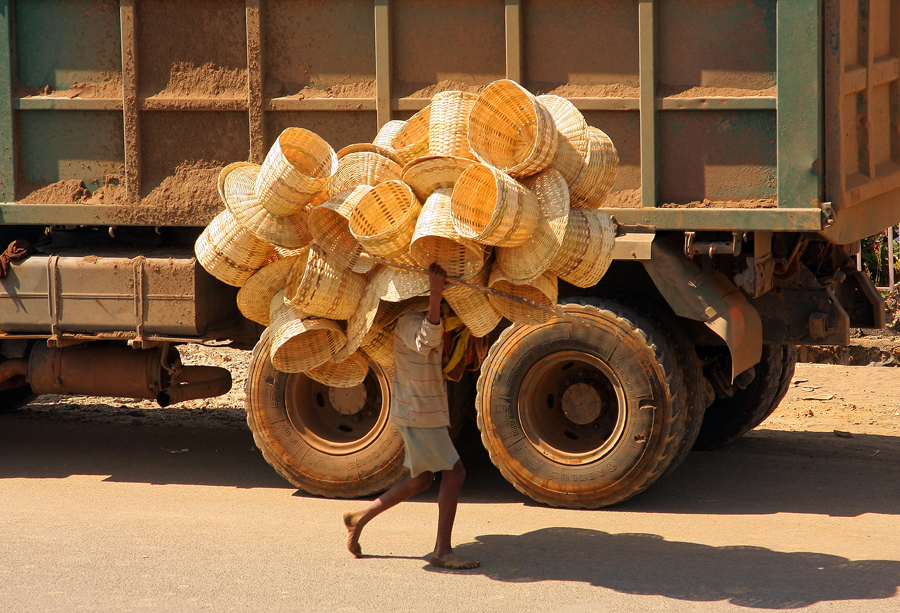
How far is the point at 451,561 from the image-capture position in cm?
489

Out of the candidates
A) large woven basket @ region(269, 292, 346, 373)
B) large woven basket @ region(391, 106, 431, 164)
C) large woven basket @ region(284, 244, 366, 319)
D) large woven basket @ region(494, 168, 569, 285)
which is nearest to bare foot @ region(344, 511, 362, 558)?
large woven basket @ region(269, 292, 346, 373)

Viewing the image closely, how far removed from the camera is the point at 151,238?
6.85 meters

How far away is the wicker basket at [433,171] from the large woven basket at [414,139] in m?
0.28

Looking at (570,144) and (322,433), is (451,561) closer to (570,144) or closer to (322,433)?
(322,433)

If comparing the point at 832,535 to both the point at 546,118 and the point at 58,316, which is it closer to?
the point at 546,118

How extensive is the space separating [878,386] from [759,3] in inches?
194

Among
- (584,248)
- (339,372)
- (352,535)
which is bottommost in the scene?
(352,535)

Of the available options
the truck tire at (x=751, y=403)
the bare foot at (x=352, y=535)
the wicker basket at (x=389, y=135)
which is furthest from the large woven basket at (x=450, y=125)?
the truck tire at (x=751, y=403)

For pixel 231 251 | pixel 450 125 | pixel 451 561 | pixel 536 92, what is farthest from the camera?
pixel 536 92

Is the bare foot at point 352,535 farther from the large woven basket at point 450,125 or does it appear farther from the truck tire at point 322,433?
the large woven basket at point 450,125

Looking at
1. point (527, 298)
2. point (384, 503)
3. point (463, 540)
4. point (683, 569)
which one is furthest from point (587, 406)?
point (384, 503)

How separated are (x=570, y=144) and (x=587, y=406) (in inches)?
80.0

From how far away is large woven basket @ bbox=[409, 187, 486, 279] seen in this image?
4406 mm

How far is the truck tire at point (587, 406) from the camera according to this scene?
19.1 feet
